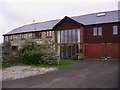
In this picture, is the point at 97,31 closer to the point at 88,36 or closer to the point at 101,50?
the point at 88,36

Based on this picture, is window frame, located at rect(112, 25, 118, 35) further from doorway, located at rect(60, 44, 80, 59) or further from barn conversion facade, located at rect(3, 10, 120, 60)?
doorway, located at rect(60, 44, 80, 59)

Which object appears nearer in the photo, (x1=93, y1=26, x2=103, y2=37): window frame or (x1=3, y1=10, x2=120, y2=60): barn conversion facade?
(x1=3, y1=10, x2=120, y2=60): barn conversion facade

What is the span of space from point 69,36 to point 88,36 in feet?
12.4

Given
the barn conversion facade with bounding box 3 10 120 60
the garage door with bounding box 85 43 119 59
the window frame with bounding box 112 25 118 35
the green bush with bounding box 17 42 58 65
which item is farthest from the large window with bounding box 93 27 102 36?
the green bush with bounding box 17 42 58 65

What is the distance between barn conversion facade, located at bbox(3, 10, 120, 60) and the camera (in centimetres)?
3722

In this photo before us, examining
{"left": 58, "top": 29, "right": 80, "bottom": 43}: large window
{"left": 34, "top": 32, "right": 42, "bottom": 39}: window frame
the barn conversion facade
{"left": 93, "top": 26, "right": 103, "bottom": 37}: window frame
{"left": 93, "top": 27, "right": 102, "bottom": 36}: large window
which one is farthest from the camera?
{"left": 34, "top": 32, "right": 42, "bottom": 39}: window frame

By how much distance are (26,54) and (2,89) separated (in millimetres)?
14797

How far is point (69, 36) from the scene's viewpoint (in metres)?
42.0

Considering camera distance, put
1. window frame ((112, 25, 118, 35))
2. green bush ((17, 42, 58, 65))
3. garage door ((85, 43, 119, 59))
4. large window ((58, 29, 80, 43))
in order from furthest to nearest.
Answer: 1. large window ((58, 29, 80, 43))
2. window frame ((112, 25, 118, 35))
3. garage door ((85, 43, 119, 59))
4. green bush ((17, 42, 58, 65))

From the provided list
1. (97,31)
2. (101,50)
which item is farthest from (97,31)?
(101,50)

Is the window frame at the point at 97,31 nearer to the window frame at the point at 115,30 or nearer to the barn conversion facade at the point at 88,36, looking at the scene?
the barn conversion facade at the point at 88,36

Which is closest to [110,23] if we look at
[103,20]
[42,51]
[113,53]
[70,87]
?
[103,20]

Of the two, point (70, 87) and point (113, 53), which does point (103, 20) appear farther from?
point (70, 87)

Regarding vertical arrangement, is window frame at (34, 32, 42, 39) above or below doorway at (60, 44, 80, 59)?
above
